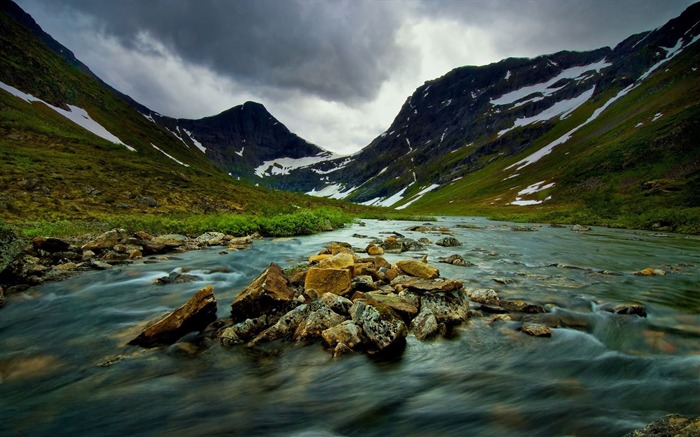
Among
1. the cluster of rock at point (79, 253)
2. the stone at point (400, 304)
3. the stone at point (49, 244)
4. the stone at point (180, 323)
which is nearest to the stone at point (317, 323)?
the stone at point (400, 304)

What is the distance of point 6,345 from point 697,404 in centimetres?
1475

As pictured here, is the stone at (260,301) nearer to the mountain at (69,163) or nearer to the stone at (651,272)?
the stone at (651,272)

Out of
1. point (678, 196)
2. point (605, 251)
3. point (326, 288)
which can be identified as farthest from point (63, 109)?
point (678, 196)

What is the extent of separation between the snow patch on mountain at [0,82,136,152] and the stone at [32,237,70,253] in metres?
67.1

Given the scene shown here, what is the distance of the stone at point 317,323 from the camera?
804 centimetres

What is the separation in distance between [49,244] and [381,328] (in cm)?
1836

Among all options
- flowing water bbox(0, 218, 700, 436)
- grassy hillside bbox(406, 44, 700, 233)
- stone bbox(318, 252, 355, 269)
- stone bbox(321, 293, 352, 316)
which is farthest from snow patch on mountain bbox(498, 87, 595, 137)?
stone bbox(321, 293, 352, 316)

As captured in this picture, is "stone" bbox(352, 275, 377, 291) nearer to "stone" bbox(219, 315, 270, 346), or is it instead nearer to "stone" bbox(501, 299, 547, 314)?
"stone" bbox(219, 315, 270, 346)

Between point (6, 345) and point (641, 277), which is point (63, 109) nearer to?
point (6, 345)

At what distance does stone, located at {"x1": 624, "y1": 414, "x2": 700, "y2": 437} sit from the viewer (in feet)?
12.4

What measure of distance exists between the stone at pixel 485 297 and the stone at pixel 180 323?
8177 mm

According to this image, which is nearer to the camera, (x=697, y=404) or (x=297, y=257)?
(x=697, y=404)

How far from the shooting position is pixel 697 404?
5.33 meters

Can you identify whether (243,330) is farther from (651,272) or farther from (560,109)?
(560,109)
